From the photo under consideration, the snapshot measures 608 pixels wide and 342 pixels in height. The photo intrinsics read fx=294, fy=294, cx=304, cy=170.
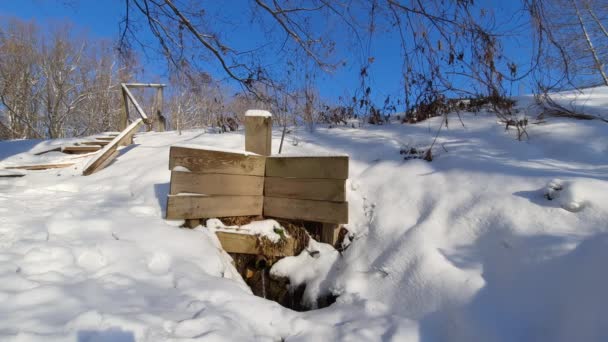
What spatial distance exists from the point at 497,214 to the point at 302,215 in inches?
61.9

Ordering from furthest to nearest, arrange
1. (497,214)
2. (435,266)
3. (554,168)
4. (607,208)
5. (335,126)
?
(335,126)
(554,168)
(497,214)
(435,266)
(607,208)

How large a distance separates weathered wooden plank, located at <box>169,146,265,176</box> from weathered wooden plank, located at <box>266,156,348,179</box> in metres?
0.15

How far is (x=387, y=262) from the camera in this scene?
2.24 m

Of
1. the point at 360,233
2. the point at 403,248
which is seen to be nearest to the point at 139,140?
the point at 360,233

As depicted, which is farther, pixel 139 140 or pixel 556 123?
pixel 139 140

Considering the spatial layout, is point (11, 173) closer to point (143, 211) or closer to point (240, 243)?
point (143, 211)

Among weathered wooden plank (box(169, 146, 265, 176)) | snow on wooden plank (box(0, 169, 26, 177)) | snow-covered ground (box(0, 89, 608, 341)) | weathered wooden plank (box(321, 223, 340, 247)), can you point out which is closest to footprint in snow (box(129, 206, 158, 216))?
snow-covered ground (box(0, 89, 608, 341))

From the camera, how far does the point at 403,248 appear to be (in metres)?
2.25

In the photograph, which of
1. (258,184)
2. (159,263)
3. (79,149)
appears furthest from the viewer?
(79,149)

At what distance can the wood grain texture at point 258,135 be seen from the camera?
2990 mm

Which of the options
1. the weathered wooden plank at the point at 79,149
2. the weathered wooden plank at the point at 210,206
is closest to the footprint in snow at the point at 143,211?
the weathered wooden plank at the point at 210,206

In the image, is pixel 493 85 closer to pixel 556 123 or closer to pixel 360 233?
pixel 360 233

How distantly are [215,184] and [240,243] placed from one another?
23.0 inches

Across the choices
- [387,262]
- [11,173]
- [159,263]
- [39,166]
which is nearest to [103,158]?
[39,166]
